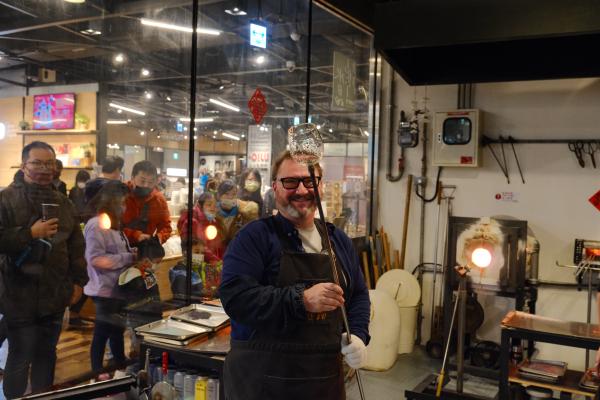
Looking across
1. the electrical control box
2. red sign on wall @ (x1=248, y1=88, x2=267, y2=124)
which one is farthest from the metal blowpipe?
the electrical control box

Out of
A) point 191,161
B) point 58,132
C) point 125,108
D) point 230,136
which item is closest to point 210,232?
point 191,161

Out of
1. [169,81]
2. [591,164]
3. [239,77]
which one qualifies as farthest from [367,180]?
[169,81]

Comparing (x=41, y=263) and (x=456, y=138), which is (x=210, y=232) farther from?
(x=456, y=138)

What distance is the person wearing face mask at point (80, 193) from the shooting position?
298 cm

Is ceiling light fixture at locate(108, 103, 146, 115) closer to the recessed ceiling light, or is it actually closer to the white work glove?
the recessed ceiling light

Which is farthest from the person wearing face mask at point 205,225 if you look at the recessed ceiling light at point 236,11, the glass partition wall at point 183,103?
the recessed ceiling light at point 236,11

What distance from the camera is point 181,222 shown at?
12.8 ft

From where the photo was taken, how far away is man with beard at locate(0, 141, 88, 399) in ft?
8.50

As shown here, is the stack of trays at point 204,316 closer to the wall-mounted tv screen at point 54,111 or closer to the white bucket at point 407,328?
the wall-mounted tv screen at point 54,111

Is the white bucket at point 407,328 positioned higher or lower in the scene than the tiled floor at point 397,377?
higher

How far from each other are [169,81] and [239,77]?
102cm

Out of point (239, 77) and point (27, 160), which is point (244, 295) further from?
point (239, 77)

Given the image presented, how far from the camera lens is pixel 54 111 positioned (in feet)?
9.61

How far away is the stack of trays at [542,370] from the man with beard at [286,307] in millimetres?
2137
